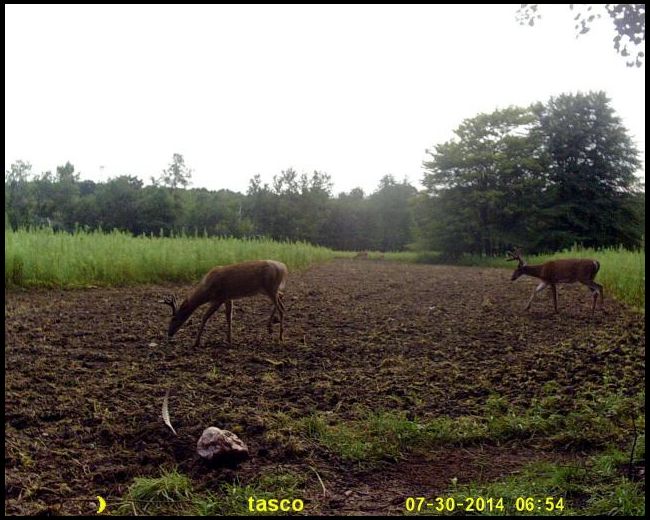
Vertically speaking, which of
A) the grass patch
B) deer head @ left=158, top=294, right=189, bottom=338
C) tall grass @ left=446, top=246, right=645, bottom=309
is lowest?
the grass patch

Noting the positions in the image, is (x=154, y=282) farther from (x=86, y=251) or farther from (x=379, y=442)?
(x=379, y=442)

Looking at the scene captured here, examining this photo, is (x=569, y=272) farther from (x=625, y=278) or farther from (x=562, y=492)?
(x=562, y=492)

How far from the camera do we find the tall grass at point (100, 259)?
784cm

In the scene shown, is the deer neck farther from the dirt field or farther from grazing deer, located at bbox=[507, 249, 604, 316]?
the dirt field

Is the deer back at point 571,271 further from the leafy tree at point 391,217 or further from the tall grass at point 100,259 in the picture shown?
the leafy tree at point 391,217

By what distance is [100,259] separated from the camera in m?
8.78

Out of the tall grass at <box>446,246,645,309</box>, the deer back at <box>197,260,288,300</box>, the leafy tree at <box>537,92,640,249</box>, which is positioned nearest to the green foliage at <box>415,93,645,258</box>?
the leafy tree at <box>537,92,640,249</box>

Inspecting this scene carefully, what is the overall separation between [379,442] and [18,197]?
18930 millimetres

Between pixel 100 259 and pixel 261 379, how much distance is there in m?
6.03

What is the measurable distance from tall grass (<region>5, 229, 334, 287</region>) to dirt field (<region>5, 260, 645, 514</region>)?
64 centimetres

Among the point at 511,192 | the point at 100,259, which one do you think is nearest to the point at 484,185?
the point at 511,192

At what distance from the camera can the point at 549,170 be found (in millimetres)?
28562

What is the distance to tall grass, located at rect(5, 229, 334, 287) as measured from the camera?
25.7 ft

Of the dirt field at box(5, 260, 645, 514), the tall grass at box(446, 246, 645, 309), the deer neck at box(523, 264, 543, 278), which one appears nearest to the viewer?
the dirt field at box(5, 260, 645, 514)
